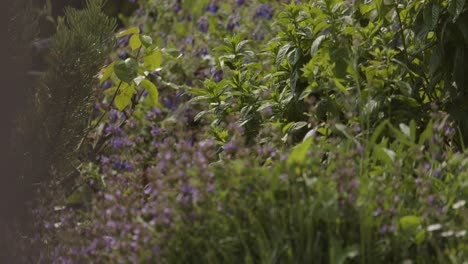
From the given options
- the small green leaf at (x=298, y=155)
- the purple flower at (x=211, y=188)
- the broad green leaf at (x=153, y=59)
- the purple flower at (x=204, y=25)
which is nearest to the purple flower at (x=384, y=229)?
the small green leaf at (x=298, y=155)

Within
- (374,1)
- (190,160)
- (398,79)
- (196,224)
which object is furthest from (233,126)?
(374,1)

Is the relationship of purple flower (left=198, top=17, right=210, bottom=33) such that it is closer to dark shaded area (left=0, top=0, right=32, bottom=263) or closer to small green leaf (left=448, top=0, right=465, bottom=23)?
small green leaf (left=448, top=0, right=465, bottom=23)

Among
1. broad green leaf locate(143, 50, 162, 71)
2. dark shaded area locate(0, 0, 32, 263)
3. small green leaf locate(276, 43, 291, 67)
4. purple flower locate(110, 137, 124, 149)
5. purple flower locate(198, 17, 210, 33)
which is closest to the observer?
dark shaded area locate(0, 0, 32, 263)

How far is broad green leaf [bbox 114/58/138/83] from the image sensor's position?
4.07 m

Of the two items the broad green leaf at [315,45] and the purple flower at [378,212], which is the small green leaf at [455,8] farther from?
the purple flower at [378,212]

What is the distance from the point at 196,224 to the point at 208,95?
1.51 metres

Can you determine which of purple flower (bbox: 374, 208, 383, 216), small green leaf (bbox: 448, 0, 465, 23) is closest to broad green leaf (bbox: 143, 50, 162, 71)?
small green leaf (bbox: 448, 0, 465, 23)

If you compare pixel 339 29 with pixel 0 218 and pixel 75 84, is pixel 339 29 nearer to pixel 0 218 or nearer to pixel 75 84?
pixel 75 84

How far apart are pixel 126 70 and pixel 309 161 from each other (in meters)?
1.72

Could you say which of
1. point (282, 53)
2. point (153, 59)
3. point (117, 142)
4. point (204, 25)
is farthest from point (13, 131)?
point (204, 25)

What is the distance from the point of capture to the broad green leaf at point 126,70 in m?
4.07

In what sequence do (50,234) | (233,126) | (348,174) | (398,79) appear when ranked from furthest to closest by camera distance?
1. (398,79)
2. (50,234)
3. (233,126)
4. (348,174)

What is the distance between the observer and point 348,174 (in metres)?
2.45

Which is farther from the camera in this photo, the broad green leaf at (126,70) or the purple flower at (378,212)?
the broad green leaf at (126,70)
